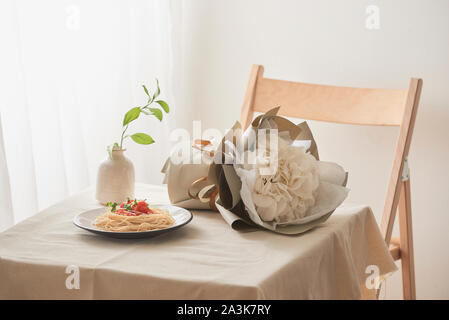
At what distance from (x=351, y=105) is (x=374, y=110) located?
7 centimetres

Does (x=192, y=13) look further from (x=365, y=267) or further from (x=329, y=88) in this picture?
(x=365, y=267)

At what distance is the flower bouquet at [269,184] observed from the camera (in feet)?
3.18

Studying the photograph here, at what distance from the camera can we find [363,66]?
1.78 metres

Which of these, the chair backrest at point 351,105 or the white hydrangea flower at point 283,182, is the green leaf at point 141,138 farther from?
the chair backrest at point 351,105

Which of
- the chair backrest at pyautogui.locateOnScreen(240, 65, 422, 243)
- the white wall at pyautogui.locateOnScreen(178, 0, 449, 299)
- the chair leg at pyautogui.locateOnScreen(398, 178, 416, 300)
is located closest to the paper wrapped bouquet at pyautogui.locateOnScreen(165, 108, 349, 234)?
the chair backrest at pyautogui.locateOnScreen(240, 65, 422, 243)

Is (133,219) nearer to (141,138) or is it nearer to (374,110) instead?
(141,138)

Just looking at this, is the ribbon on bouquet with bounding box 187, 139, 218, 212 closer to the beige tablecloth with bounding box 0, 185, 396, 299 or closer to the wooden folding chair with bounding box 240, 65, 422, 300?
the beige tablecloth with bounding box 0, 185, 396, 299

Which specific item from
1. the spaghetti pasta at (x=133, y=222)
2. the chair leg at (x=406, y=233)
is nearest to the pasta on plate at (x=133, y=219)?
the spaghetti pasta at (x=133, y=222)

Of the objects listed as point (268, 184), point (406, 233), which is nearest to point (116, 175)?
point (268, 184)

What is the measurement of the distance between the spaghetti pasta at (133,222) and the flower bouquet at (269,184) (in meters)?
0.11

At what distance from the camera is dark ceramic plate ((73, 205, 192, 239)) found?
91 centimetres

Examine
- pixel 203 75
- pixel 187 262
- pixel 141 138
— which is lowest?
pixel 187 262

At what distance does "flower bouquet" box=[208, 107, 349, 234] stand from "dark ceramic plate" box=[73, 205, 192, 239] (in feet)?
0.23

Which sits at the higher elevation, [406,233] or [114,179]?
[114,179]
